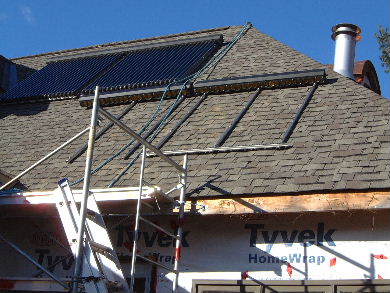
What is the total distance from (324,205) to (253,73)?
4.45m

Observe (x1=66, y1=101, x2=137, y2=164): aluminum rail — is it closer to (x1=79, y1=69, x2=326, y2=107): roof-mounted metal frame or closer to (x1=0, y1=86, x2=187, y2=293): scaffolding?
(x1=79, y1=69, x2=326, y2=107): roof-mounted metal frame

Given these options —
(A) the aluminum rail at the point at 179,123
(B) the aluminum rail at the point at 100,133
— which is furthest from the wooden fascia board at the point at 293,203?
(B) the aluminum rail at the point at 100,133

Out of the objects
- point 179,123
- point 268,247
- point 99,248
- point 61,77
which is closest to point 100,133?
point 179,123

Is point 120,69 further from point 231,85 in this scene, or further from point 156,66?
point 231,85

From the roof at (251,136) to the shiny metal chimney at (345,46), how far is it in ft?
2.58

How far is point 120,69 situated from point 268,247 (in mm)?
6454

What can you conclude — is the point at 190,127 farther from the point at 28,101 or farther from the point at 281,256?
the point at 28,101

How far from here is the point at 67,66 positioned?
14.5 metres

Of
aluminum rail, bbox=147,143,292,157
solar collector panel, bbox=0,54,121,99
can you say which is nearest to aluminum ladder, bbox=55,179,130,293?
aluminum rail, bbox=147,143,292,157

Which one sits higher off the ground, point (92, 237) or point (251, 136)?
point (251, 136)

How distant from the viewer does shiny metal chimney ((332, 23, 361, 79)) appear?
1188 centimetres

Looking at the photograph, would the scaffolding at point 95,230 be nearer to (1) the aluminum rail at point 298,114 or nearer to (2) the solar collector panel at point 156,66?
(1) the aluminum rail at point 298,114

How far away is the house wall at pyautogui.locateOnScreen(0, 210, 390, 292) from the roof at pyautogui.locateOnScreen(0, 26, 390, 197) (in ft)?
1.38

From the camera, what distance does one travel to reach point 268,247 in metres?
7.60
